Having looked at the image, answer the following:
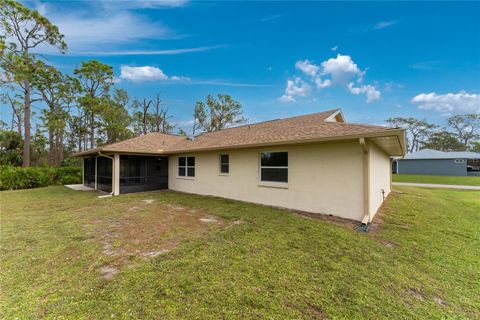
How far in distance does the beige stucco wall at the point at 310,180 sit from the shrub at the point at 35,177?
1294 centimetres

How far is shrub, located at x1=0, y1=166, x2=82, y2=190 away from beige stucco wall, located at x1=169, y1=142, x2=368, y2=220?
12.9 m

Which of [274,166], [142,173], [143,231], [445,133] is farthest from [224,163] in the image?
[445,133]

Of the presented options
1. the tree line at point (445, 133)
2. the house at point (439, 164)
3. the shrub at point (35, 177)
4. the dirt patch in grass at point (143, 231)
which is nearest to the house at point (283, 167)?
the dirt patch in grass at point (143, 231)

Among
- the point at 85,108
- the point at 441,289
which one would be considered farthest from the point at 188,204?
the point at 85,108

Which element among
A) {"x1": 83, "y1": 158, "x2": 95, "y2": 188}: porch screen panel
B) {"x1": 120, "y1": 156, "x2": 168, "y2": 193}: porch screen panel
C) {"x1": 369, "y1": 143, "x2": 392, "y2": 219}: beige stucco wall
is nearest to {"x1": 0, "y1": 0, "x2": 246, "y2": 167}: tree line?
{"x1": 83, "y1": 158, "x2": 95, "y2": 188}: porch screen panel

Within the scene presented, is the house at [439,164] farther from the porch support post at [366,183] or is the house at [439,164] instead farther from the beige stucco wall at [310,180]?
the porch support post at [366,183]

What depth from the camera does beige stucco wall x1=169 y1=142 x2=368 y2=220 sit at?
590 centimetres

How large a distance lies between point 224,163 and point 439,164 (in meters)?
32.2

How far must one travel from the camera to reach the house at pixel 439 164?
2577cm

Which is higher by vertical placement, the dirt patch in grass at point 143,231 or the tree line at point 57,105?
the tree line at point 57,105

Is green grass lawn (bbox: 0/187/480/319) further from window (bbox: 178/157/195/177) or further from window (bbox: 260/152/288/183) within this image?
window (bbox: 178/157/195/177)

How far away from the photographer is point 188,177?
1130 centimetres

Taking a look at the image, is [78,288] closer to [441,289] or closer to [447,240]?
[441,289]

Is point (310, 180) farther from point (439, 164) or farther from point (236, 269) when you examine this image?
point (439, 164)
